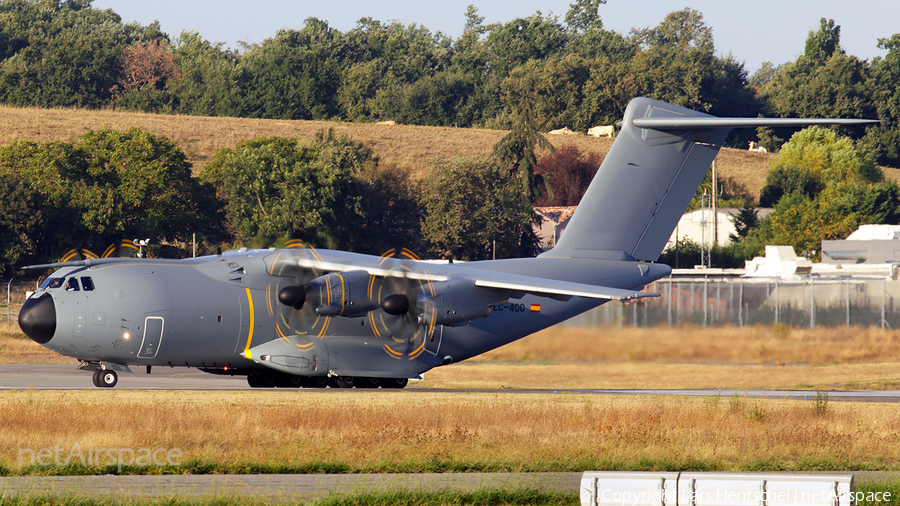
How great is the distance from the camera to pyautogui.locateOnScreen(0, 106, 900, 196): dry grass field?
91.2 meters

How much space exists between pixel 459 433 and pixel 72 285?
10.8 meters

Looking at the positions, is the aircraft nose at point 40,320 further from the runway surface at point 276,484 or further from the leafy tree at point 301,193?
the leafy tree at point 301,193

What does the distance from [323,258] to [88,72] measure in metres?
102

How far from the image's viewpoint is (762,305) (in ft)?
96.4

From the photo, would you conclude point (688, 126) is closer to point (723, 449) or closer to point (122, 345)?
point (723, 449)

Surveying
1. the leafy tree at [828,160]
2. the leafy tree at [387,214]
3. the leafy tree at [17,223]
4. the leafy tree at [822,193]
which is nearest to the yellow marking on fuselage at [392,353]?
the leafy tree at [17,223]

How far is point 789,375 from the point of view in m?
25.3

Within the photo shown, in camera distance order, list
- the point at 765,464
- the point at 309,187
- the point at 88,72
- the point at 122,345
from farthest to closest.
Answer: the point at 88,72 < the point at 309,187 < the point at 122,345 < the point at 765,464

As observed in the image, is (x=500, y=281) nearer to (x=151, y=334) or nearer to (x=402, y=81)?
(x=151, y=334)

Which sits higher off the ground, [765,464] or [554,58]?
[554,58]

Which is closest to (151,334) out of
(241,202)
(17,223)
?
(17,223)

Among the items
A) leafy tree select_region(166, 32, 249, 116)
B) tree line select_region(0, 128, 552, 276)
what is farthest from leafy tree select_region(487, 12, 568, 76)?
tree line select_region(0, 128, 552, 276)

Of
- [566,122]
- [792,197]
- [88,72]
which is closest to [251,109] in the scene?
[88,72]

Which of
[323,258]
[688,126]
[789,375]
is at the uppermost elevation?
[688,126]
